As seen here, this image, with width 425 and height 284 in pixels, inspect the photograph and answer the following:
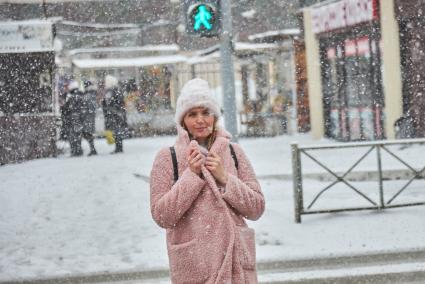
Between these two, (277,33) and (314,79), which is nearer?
A: (314,79)

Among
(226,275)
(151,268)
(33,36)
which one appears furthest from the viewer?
(33,36)

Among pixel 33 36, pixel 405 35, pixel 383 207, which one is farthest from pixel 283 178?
pixel 33 36

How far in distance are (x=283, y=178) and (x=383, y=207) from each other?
4.06 meters

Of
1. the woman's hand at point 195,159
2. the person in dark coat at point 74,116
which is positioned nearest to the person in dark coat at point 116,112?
the person in dark coat at point 74,116

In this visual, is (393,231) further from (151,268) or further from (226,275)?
(226,275)

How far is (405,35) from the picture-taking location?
1605 cm

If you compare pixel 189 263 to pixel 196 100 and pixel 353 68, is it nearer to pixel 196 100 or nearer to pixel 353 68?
pixel 196 100

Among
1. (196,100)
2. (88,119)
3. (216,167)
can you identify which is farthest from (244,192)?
(88,119)

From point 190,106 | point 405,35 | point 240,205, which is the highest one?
point 405,35

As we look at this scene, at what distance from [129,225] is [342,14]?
11.1 meters

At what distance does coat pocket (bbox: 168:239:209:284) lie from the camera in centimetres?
289

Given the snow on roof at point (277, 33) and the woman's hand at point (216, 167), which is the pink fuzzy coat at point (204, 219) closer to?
the woman's hand at point (216, 167)

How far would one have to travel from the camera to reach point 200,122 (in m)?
3.00

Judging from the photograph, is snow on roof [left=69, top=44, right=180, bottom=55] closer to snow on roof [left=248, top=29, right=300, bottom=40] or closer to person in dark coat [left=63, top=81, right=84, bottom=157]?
snow on roof [left=248, top=29, right=300, bottom=40]
